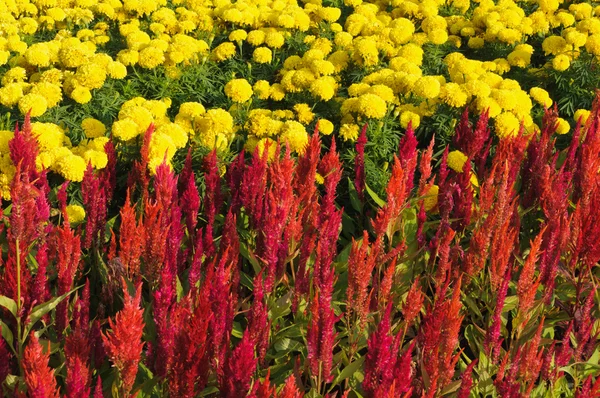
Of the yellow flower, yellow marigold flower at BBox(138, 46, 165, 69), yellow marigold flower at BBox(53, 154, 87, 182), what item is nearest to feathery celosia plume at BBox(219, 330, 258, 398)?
yellow marigold flower at BBox(53, 154, 87, 182)

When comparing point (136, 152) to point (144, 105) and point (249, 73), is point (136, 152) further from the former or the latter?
point (249, 73)

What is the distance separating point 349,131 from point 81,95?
1729 millimetres

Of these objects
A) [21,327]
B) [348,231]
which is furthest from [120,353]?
[348,231]

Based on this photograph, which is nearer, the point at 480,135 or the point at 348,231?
the point at 480,135

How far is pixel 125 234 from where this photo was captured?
97.1 inches

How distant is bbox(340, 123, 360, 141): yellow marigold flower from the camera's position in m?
4.45

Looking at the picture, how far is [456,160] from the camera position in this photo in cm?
418

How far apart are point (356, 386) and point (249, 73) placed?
10.1 ft

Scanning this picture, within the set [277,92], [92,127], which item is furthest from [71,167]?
[277,92]

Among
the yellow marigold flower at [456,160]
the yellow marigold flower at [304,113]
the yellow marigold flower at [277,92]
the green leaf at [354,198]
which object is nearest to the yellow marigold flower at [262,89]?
the yellow marigold flower at [277,92]

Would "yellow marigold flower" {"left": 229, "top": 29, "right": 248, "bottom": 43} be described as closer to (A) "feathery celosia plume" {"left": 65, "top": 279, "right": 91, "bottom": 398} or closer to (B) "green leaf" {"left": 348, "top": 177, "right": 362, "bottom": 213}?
(B) "green leaf" {"left": 348, "top": 177, "right": 362, "bottom": 213}

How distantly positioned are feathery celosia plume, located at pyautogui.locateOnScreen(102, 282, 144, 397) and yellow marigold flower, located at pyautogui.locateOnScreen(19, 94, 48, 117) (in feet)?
8.97

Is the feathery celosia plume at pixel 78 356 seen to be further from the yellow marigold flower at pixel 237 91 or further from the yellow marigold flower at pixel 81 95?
the yellow marigold flower at pixel 237 91

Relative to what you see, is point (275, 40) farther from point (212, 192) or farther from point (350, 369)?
point (350, 369)
